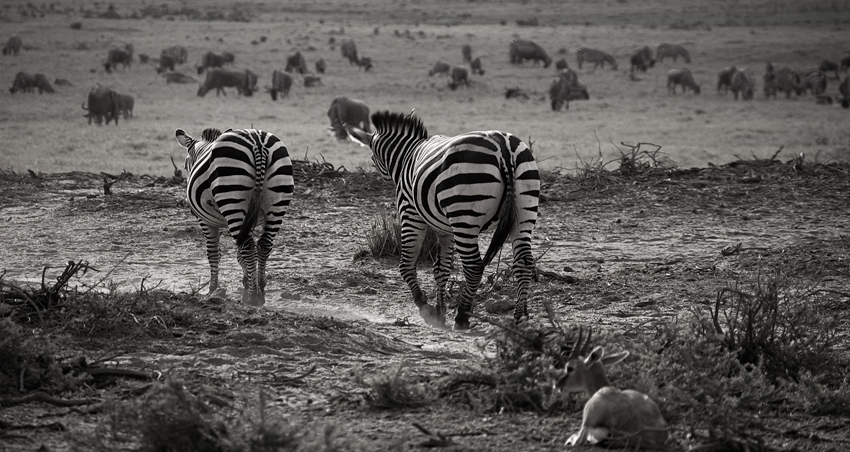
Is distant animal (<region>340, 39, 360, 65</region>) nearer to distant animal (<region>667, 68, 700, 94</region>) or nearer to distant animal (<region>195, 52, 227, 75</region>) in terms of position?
distant animal (<region>195, 52, 227, 75</region>)

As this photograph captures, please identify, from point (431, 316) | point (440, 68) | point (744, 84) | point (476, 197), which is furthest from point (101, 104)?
point (744, 84)

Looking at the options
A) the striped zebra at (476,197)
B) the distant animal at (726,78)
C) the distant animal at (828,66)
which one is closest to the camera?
the striped zebra at (476,197)

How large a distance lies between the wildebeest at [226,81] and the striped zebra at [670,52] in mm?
21181

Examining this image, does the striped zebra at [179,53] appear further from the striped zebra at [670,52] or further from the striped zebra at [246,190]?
the striped zebra at [246,190]

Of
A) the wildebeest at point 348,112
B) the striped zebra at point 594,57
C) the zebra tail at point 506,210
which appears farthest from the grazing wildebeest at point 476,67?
the zebra tail at point 506,210

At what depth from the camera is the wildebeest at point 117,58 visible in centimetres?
3572

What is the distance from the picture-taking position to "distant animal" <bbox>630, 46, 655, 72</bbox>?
4091cm

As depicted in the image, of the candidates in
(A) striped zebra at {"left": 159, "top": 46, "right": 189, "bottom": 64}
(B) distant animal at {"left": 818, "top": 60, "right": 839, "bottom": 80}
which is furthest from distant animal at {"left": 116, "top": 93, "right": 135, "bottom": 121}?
(B) distant animal at {"left": 818, "top": 60, "right": 839, "bottom": 80}

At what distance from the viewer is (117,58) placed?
36.5 metres

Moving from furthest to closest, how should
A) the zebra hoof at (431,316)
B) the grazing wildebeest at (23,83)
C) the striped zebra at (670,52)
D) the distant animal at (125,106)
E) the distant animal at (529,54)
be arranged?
the striped zebra at (670,52), the distant animal at (529,54), the grazing wildebeest at (23,83), the distant animal at (125,106), the zebra hoof at (431,316)

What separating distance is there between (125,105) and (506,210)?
21.3 metres

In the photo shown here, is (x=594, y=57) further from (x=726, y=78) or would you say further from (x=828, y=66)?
(x=828, y=66)

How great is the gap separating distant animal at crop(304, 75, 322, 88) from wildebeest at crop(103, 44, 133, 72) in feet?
25.6

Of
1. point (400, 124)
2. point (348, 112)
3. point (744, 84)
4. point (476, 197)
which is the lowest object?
point (348, 112)
